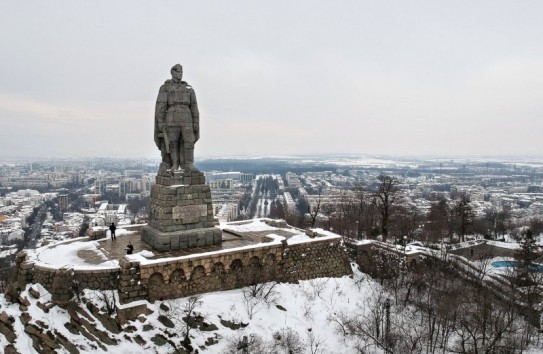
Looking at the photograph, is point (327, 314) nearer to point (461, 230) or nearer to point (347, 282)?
point (347, 282)

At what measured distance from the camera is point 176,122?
1886 cm

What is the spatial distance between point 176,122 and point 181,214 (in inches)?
173

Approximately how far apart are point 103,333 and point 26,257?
527 centimetres

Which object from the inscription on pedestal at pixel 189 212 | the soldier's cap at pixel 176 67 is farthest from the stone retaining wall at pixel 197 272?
the soldier's cap at pixel 176 67

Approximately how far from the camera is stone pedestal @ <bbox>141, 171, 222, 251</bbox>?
18.3m

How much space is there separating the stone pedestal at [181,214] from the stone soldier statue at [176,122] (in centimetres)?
72

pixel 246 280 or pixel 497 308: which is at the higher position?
pixel 246 280

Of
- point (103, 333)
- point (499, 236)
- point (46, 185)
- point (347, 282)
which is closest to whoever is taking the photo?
point (103, 333)

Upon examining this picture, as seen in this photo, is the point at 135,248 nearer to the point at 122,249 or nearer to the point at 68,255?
the point at 122,249

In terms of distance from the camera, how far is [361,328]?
17109mm

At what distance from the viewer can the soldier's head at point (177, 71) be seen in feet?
61.9

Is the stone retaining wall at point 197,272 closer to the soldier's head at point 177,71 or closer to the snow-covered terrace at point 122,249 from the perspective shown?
the snow-covered terrace at point 122,249

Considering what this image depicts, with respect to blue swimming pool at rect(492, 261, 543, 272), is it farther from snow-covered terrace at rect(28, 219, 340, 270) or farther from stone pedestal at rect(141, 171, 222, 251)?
stone pedestal at rect(141, 171, 222, 251)

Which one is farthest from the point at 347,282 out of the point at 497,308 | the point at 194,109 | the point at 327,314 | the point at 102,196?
the point at 102,196
